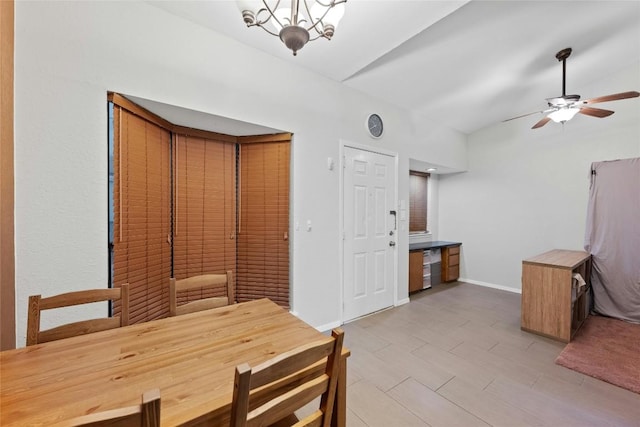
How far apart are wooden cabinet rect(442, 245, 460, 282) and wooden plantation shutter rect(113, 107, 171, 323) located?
450cm

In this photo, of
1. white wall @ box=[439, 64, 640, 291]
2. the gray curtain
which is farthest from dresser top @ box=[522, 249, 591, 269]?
white wall @ box=[439, 64, 640, 291]

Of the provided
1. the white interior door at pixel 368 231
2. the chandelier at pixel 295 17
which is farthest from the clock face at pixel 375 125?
the chandelier at pixel 295 17

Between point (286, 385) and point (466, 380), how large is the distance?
6.32 ft

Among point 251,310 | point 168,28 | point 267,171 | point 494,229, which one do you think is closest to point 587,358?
point 494,229

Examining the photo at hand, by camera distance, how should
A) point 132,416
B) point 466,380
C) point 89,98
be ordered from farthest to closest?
point 466,380 < point 89,98 < point 132,416

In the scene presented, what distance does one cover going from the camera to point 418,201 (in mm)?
5246

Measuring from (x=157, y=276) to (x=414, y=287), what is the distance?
3.62 meters

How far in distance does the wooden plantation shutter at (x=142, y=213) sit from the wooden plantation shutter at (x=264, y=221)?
2.39 feet

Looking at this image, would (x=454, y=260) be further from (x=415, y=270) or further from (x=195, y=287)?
(x=195, y=287)

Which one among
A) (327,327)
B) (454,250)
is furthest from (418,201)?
(327,327)

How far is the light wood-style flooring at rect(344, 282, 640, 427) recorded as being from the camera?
67.9 inches

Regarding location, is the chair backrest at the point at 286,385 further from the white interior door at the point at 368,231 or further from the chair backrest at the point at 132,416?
the white interior door at the point at 368,231

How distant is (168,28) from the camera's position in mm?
2047

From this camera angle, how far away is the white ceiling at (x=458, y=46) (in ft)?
→ 7.08
